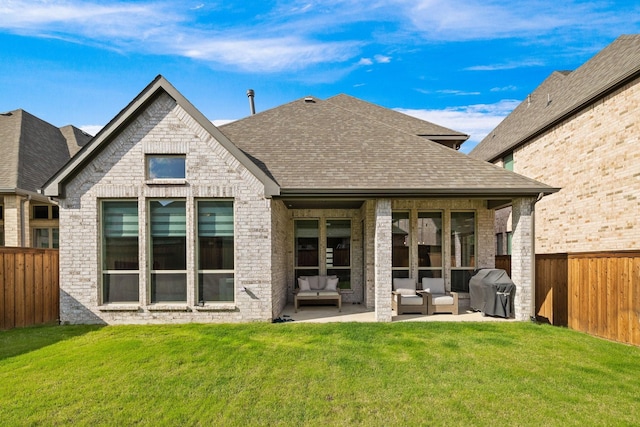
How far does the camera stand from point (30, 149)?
14438mm

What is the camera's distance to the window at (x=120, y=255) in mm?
8539

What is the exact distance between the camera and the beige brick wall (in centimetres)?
1000

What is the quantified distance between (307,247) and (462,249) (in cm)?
511

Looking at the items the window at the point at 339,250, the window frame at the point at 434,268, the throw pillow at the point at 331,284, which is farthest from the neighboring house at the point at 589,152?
the throw pillow at the point at 331,284

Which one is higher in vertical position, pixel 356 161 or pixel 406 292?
pixel 356 161

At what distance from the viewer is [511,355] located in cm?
626

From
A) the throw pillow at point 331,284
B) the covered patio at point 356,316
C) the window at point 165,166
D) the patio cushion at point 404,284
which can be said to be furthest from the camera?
the throw pillow at point 331,284

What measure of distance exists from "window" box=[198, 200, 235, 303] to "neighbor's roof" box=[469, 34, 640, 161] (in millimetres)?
11974

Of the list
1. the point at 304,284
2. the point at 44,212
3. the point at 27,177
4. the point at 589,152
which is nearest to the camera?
the point at 304,284

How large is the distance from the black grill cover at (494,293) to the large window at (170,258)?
25.9 feet

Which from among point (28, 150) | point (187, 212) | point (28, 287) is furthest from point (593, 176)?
point (28, 150)

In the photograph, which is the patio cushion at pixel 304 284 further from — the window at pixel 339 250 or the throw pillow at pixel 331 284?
the window at pixel 339 250

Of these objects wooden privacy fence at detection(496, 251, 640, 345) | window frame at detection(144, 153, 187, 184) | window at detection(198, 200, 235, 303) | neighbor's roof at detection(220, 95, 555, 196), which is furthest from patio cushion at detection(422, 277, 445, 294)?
window frame at detection(144, 153, 187, 184)

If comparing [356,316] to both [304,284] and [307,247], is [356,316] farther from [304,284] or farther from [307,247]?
[307,247]
